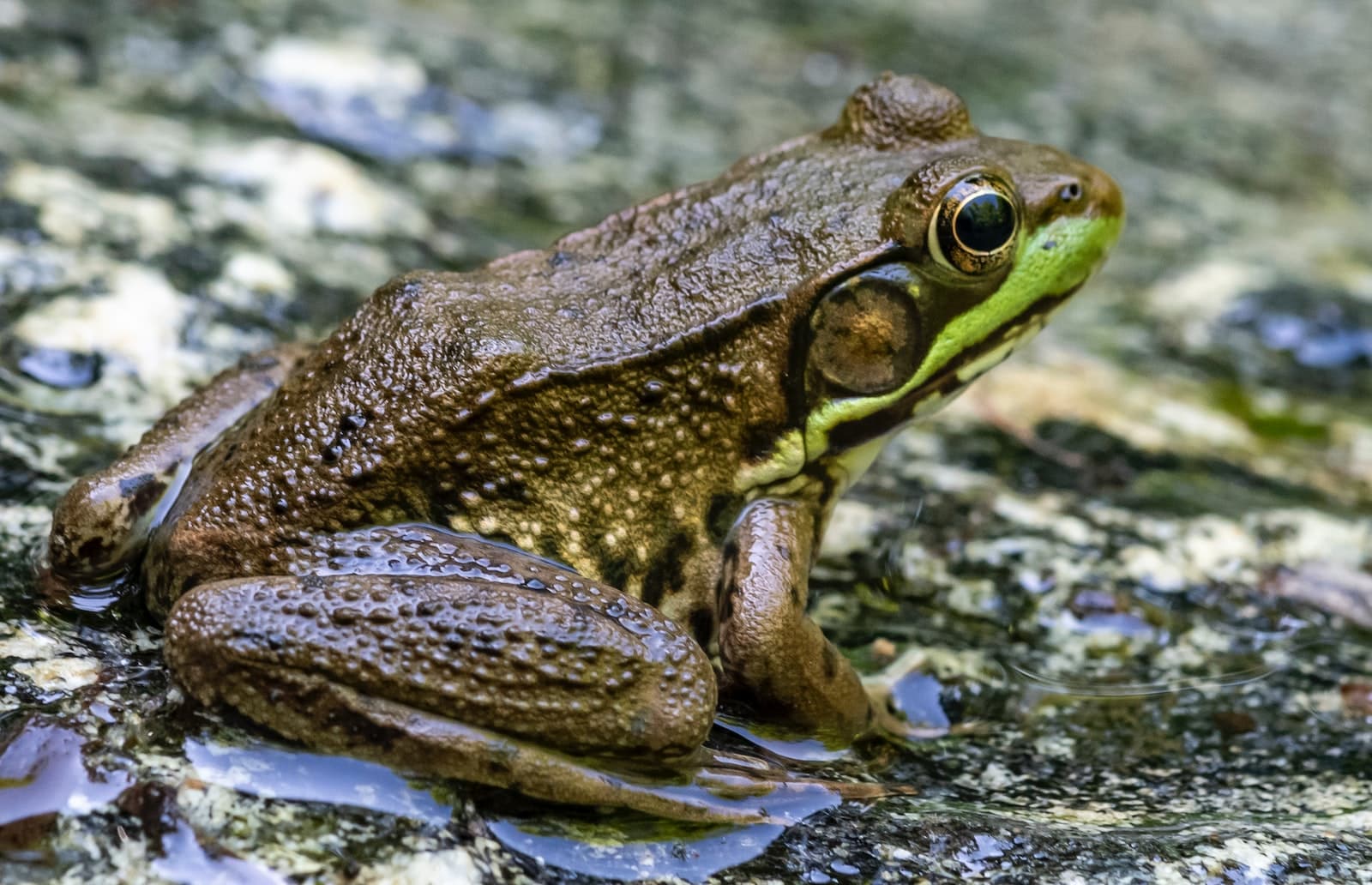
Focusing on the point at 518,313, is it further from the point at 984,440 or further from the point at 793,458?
the point at 984,440

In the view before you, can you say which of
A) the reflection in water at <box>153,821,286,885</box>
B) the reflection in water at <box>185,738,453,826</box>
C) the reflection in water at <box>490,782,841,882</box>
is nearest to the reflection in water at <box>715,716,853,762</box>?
the reflection in water at <box>490,782,841,882</box>

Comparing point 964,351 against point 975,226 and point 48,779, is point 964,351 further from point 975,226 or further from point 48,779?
point 48,779

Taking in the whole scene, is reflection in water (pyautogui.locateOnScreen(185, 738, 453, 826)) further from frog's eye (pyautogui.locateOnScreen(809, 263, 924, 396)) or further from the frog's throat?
frog's eye (pyautogui.locateOnScreen(809, 263, 924, 396))

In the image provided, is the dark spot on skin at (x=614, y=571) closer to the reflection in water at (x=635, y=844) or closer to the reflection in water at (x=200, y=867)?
the reflection in water at (x=635, y=844)

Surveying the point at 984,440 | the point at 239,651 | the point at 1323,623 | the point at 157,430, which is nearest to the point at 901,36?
the point at 984,440

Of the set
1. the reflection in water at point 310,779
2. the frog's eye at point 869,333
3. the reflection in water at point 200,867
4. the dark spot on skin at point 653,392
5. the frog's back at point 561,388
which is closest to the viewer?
the reflection in water at point 200,867

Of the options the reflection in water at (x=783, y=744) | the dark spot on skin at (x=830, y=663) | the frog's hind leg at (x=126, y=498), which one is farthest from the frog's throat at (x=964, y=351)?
the frog's hind leg at (x=126, y=498)
